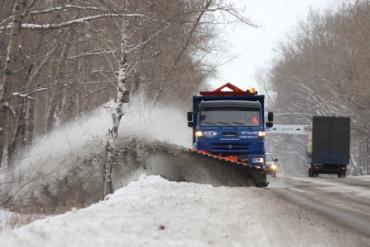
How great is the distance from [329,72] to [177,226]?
49886 mm

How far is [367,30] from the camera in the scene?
131 ft

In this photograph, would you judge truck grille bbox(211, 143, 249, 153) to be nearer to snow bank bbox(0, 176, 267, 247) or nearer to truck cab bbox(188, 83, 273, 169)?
truck cab bbox(188, 83, 273, 169)

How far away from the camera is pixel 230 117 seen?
18281mm

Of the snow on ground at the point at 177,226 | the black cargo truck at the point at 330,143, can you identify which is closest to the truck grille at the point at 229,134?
the snow on ground at the point at 177,226

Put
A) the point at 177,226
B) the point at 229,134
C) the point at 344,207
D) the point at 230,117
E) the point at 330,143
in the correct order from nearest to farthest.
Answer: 1. the point at 177,226
2. the point at 344,207
3. the point at 229,134
4. the point at 230,117
5. the point at 330,143

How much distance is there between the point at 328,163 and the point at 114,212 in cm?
2760

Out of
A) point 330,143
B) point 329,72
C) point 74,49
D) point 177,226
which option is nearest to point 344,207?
point 177,226

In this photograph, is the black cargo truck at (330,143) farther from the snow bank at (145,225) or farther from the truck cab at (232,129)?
the snow bank at (145,225)

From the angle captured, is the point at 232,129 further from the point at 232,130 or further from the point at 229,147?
the point at 229,147

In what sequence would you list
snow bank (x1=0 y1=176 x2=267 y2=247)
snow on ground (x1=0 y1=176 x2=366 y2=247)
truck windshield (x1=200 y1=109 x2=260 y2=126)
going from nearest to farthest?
snow bank (x1=0 y1=176 x2=267 y2=247), snow on ground (x1=0 y1=176 x2=366 y2=247), truck windshield (x1=200 y1=109 x2=260 y2=126)

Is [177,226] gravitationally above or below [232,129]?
below

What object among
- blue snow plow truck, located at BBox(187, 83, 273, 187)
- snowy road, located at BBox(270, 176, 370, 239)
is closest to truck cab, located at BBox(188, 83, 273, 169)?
blue snow plow truck, located at BBox(187, 83, 273, 187)

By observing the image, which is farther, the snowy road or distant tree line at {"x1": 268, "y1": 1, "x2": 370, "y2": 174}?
distant tree line at {"x1": 268, "y1": 1, "x2": 370, "y2": 174}

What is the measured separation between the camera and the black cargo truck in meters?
33.3
